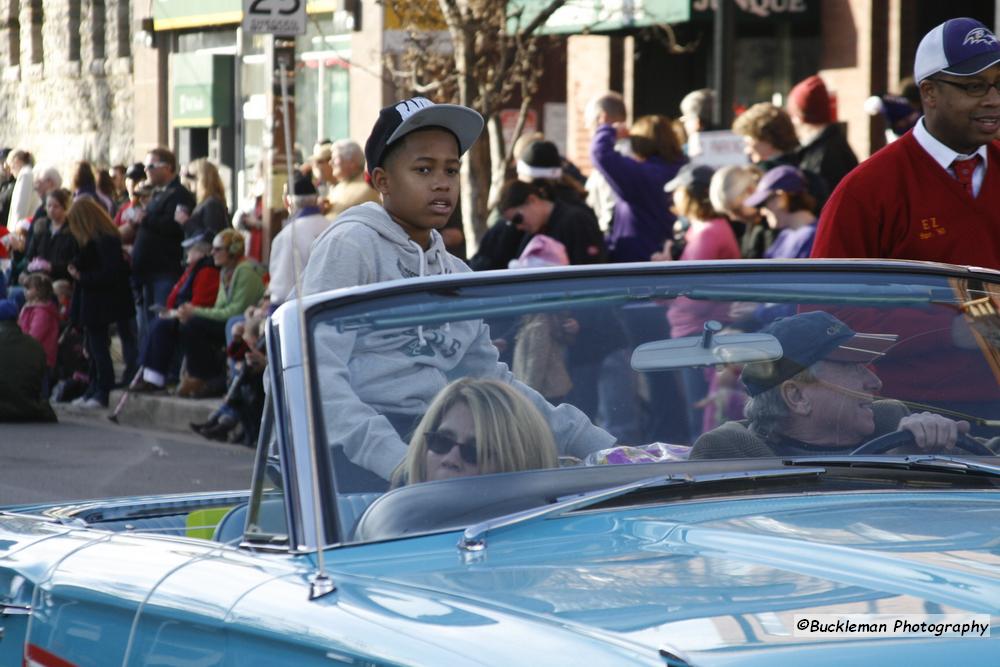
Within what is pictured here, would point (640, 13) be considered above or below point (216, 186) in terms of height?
above

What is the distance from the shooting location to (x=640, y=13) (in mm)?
20281

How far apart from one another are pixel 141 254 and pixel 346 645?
44.7 ft

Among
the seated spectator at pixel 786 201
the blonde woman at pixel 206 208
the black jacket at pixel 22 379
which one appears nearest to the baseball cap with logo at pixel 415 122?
Answer: the seated spectator at pixel 786 201

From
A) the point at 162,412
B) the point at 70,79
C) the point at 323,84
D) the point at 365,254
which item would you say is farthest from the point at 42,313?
the point at 70,79

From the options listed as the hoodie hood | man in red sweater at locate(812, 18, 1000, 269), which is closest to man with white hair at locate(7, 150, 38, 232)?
man in red sweater at locate(812, 18, 1000, 269)

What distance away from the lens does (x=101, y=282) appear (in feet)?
51.5

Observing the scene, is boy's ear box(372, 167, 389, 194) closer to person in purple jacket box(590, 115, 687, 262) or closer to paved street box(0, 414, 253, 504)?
paved street box(0, 414, 253, 504)

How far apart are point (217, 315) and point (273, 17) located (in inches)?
103

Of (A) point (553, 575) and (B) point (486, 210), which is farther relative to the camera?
(B) point (486, 210)

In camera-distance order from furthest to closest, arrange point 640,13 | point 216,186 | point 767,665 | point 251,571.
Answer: point 640,13 < point 216,186 < point 251,571 < point 767,665

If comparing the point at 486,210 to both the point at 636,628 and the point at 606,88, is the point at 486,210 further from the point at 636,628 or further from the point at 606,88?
the point at 636,628

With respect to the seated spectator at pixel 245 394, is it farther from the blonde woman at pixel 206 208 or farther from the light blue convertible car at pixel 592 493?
the light blue convertible car at pixel 592 493

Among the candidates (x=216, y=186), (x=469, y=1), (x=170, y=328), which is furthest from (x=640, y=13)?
(x=170, y=328)

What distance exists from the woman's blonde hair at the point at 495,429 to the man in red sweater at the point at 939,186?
2.24m
